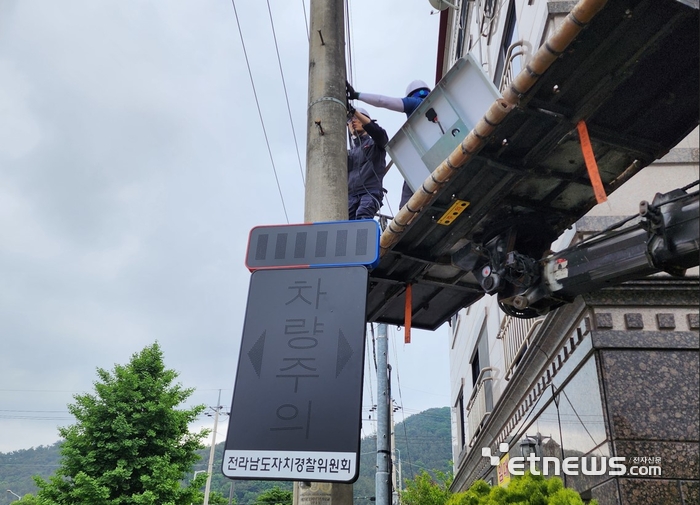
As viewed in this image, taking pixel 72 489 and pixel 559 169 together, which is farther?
pixel 72 489

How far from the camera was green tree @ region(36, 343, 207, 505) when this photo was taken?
15.7 metres

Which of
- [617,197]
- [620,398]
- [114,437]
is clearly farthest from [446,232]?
[114,437]

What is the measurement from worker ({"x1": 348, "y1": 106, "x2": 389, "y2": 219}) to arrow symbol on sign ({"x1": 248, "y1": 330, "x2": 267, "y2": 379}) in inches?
152

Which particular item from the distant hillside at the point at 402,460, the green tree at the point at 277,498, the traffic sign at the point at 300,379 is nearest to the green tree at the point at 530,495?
the traffic sign at the point at 300,379

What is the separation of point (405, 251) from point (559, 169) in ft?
4.76

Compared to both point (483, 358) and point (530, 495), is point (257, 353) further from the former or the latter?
point (483, 358)

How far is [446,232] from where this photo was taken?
4926 millimetres

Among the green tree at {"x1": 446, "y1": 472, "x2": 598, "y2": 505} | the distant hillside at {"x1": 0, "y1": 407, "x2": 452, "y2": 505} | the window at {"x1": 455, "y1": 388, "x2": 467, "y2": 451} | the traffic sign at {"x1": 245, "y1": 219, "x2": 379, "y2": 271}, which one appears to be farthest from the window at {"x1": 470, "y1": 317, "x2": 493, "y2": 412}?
the distant hillside at {"x1": 0, "y1": 407, "x2": 452, "y2": 505}

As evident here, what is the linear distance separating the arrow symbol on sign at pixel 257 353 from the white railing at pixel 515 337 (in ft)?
15.7

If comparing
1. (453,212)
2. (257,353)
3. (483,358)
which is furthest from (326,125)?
(483,358)

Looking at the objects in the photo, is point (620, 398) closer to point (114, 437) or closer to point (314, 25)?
point (314, 25)

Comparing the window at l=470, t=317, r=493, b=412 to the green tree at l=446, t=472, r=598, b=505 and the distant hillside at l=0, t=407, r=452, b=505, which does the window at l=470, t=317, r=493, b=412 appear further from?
the distant hillside at l=0, t=407, r=452, b=505

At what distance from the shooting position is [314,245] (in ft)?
10.4

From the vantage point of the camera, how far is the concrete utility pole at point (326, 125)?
4.07 meters
